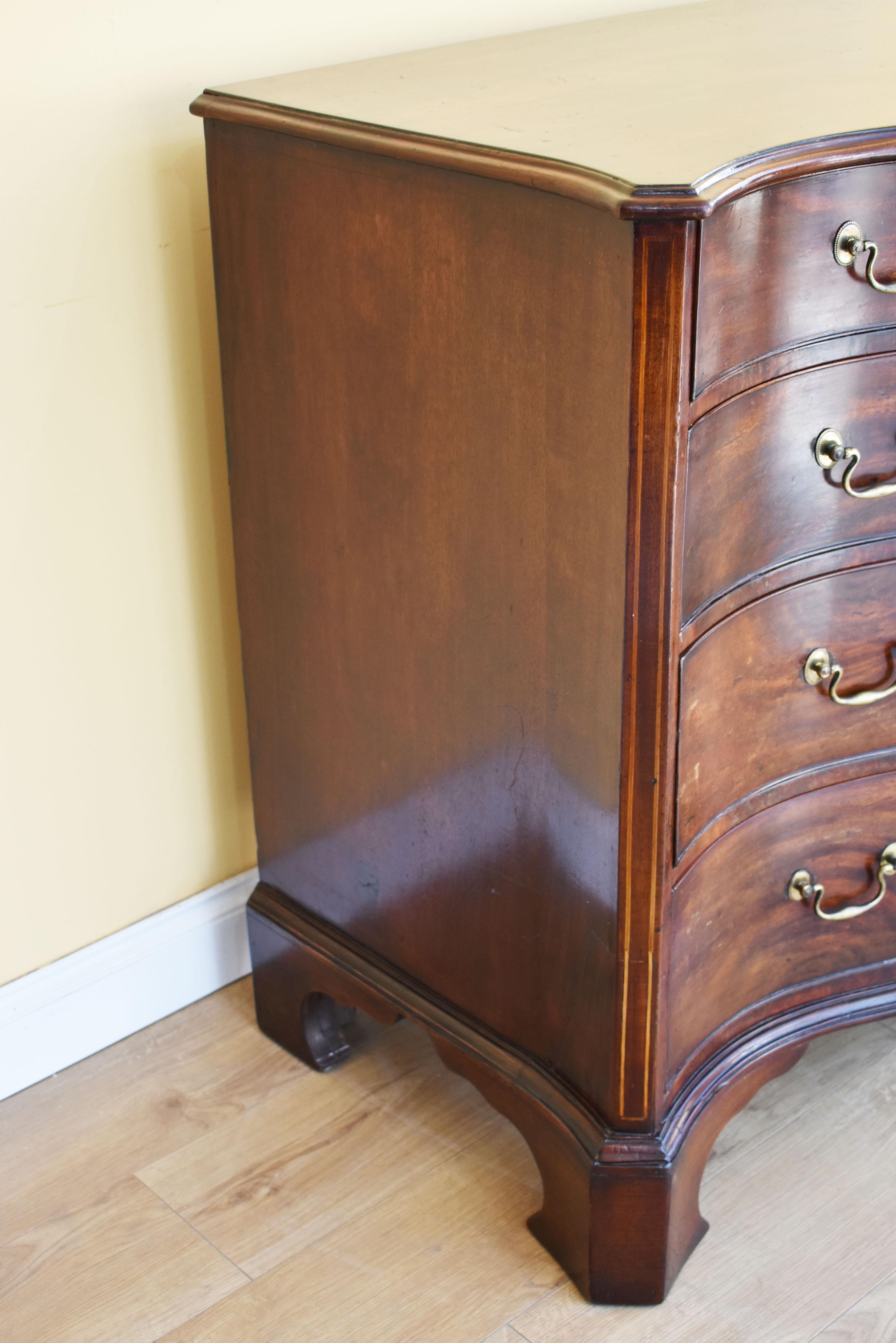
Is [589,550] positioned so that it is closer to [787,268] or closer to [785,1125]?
[787,268]

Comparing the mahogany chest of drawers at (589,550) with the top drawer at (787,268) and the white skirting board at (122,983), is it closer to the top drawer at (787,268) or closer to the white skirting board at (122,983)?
the top drawer at (787,268)

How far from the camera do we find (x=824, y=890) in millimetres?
1249

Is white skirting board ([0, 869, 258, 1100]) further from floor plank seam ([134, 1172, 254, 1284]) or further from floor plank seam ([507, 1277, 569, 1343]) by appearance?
floor plank seam ([507, 1277, 569, 1343])

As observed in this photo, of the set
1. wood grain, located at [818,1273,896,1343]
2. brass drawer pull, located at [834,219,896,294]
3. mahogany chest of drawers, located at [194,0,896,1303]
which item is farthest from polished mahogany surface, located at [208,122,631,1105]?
wood grain, located at [818,1273,896,1343]

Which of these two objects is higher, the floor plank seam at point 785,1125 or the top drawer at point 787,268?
the top drawer at point 787,268

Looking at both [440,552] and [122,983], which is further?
[122,983]

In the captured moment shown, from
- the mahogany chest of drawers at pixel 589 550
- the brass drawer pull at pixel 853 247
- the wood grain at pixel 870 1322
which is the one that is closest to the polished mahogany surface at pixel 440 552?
the mahogany chest of drawers at pixel 589 550

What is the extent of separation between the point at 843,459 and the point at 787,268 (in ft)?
0.56

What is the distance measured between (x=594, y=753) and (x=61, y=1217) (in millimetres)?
702

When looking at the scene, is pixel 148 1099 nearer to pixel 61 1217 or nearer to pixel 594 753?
pixel 61 1217

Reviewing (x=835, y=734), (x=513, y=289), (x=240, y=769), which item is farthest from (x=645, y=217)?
(x=240, y=769)

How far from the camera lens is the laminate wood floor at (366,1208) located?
1.20 metres

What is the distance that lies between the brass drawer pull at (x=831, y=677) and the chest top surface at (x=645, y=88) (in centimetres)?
41

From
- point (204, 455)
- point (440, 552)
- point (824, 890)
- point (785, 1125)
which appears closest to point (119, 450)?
point (204, 455)
